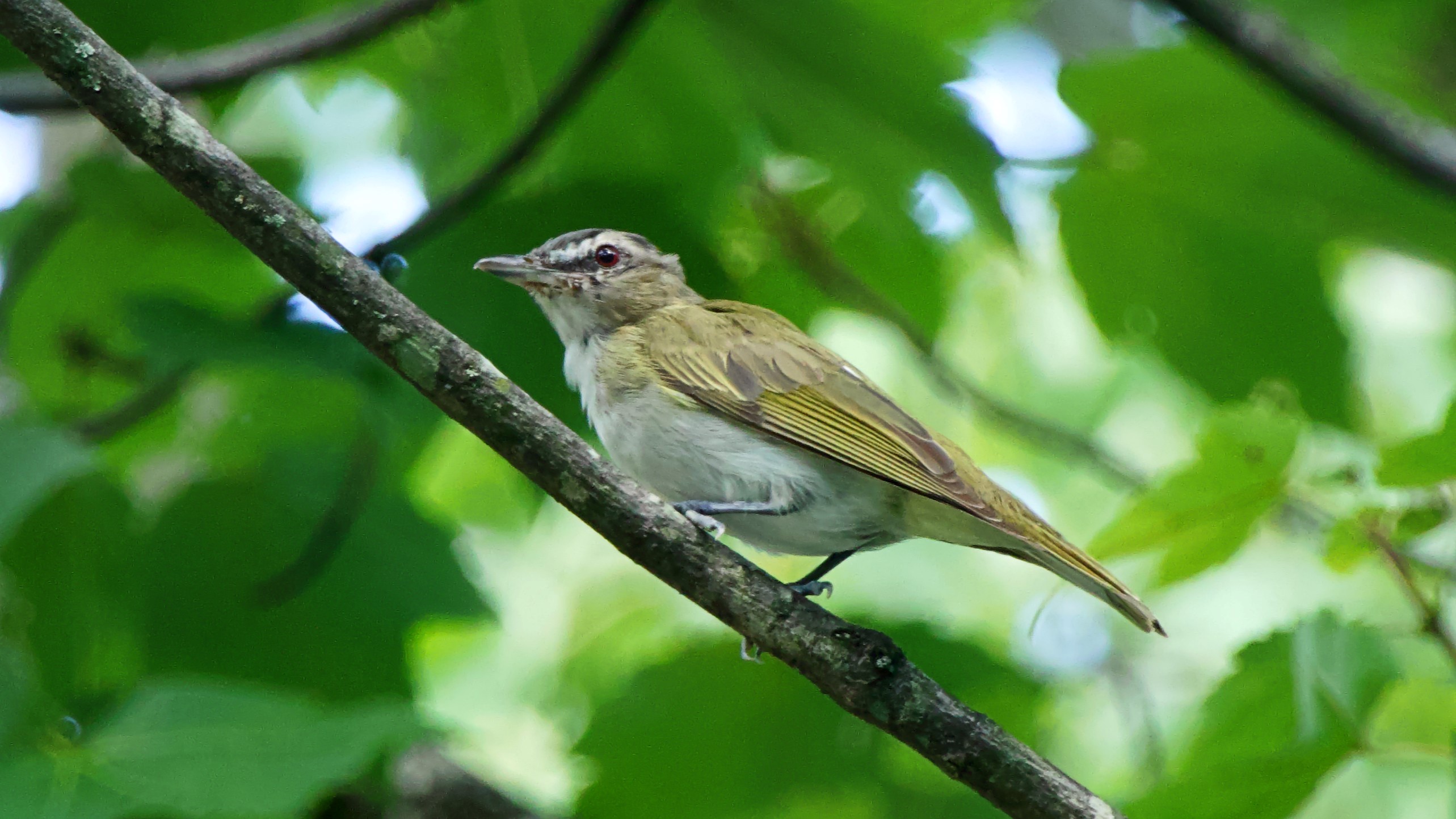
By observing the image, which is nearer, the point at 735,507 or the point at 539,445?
the point at 539,445

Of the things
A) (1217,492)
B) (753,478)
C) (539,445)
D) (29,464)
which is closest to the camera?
(539,445)

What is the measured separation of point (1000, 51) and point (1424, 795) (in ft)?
14.4

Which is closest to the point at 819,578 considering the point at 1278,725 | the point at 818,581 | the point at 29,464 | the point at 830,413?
the point at 818,581

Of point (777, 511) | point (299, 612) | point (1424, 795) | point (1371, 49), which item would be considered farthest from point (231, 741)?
point (1424, 795)

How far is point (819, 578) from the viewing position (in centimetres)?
362

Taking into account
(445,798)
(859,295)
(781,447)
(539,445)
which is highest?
(859,295)

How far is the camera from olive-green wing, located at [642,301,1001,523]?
10.6 ft

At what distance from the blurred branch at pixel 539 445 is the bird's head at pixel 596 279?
1.38 meters

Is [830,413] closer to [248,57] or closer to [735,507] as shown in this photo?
[735,507]

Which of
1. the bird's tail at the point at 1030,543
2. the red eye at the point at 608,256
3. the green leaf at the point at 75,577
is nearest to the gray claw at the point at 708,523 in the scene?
the bird's tail at the point at 1030,543

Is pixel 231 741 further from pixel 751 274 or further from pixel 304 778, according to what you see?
pixel 751 274

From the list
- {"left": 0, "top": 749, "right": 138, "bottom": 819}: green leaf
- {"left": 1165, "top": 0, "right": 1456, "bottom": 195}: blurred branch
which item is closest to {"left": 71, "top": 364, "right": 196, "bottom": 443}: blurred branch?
{"left": 0, "top": 749, "right": 138, "bottom": 819}: green leaf

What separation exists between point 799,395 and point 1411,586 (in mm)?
1614

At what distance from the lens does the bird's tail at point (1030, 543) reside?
3.02 meters
